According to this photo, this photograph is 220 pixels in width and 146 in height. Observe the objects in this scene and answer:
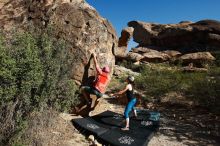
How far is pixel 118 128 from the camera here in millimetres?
9359

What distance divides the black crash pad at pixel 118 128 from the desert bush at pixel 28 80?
110 centimetres

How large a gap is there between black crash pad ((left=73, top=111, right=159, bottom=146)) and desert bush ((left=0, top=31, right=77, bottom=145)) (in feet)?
3.62

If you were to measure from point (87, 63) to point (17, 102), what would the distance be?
145 inches

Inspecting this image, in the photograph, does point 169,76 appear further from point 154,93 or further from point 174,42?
point 174,42

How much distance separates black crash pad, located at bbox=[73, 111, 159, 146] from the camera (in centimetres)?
844

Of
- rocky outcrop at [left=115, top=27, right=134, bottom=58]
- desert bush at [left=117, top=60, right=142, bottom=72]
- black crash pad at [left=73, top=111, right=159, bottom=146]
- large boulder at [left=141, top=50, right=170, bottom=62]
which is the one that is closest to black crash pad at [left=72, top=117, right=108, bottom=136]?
black crash pad at [left=73, top=111, right=159, bottom=146]

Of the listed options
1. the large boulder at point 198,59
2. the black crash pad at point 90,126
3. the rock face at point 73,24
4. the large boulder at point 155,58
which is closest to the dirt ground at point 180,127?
the black crash pad at point 90,126

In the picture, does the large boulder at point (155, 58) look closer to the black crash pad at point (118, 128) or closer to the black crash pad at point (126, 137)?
the black crash pad at point (118, 128)

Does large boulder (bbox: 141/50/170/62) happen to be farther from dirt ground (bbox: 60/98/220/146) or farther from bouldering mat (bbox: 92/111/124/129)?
bouldering mat (bbox: 92/111/124/129)

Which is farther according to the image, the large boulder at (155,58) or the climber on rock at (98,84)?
the large boulder at (155,58)

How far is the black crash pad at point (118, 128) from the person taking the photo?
8438mm

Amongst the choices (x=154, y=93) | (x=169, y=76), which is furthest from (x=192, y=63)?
(x=154, y=93)

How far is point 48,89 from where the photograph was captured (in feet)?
28.8

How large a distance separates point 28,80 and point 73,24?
3936mm
